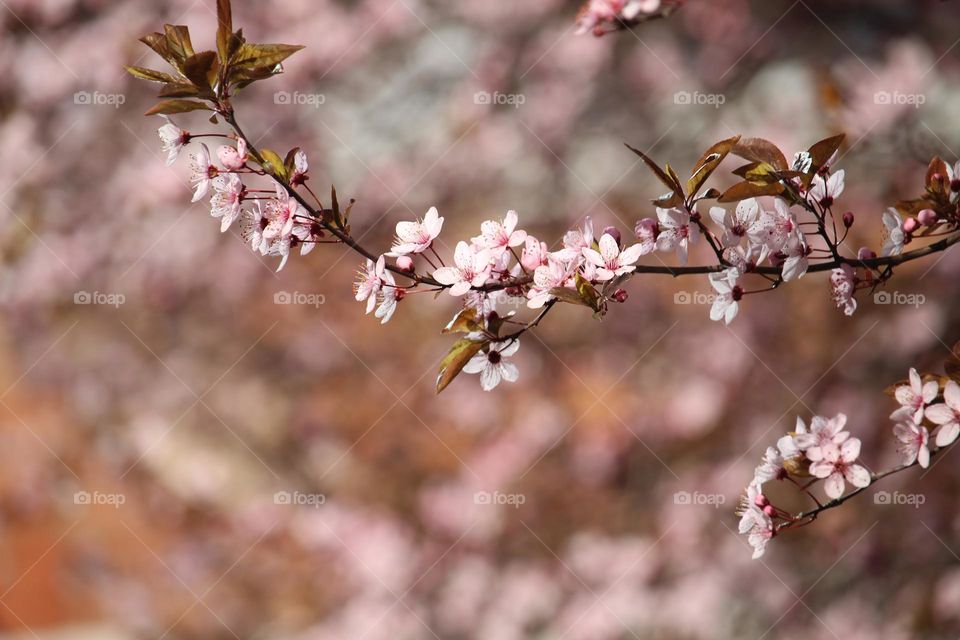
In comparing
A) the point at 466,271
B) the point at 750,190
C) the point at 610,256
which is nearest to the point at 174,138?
the point at 466,271

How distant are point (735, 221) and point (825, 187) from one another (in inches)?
3.5

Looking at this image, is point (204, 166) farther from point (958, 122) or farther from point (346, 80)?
point (958, 122)

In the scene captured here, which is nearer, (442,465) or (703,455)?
(703,455)

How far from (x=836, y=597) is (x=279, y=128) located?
6.13ft

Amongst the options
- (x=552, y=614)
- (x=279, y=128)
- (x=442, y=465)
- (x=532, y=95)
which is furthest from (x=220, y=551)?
(x=532, y=95)

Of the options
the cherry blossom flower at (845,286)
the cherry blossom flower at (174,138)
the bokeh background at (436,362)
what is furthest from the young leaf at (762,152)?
the bokeh background at (436,362)

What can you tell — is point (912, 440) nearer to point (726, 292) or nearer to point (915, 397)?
point (915, 397)

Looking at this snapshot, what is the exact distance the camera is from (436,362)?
2.28 m

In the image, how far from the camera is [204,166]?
81 centimetres

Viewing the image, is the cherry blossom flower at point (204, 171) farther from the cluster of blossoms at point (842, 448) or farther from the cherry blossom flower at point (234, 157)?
the cluster of blossoms at point (842, 448)

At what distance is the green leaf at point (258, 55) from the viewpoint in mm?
713

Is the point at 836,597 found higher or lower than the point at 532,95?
lower

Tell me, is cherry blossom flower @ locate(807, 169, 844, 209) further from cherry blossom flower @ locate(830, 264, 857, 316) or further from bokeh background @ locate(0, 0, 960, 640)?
bokeh background @ locate(0, 0, 960, 640)

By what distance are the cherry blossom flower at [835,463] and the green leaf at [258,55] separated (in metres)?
0.57
